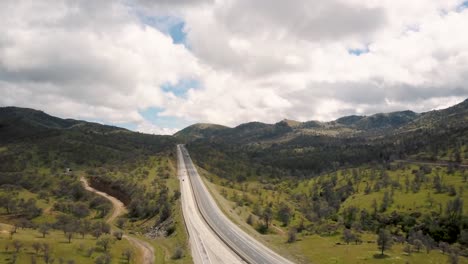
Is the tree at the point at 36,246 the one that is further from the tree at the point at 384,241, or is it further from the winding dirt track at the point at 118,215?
the tree at the point at 384,241

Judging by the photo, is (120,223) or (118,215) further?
(118,215)

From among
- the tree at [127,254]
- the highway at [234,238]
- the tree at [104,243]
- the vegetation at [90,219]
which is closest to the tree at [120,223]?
the vegetation at [90,219]

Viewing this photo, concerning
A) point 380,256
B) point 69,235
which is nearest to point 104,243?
point 69,235

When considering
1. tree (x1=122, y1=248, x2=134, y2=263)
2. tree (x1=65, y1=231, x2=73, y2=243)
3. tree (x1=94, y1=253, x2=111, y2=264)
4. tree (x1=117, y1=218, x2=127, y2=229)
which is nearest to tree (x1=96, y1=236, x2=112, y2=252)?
tree (x1=122, y1=248, x2=134, y2=263)

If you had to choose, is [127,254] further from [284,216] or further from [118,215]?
[284,216]

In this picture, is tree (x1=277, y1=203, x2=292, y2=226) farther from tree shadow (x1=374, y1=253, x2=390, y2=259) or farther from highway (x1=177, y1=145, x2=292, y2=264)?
tree shadow (x1=374, y1=253, x2=390, y2=259)
